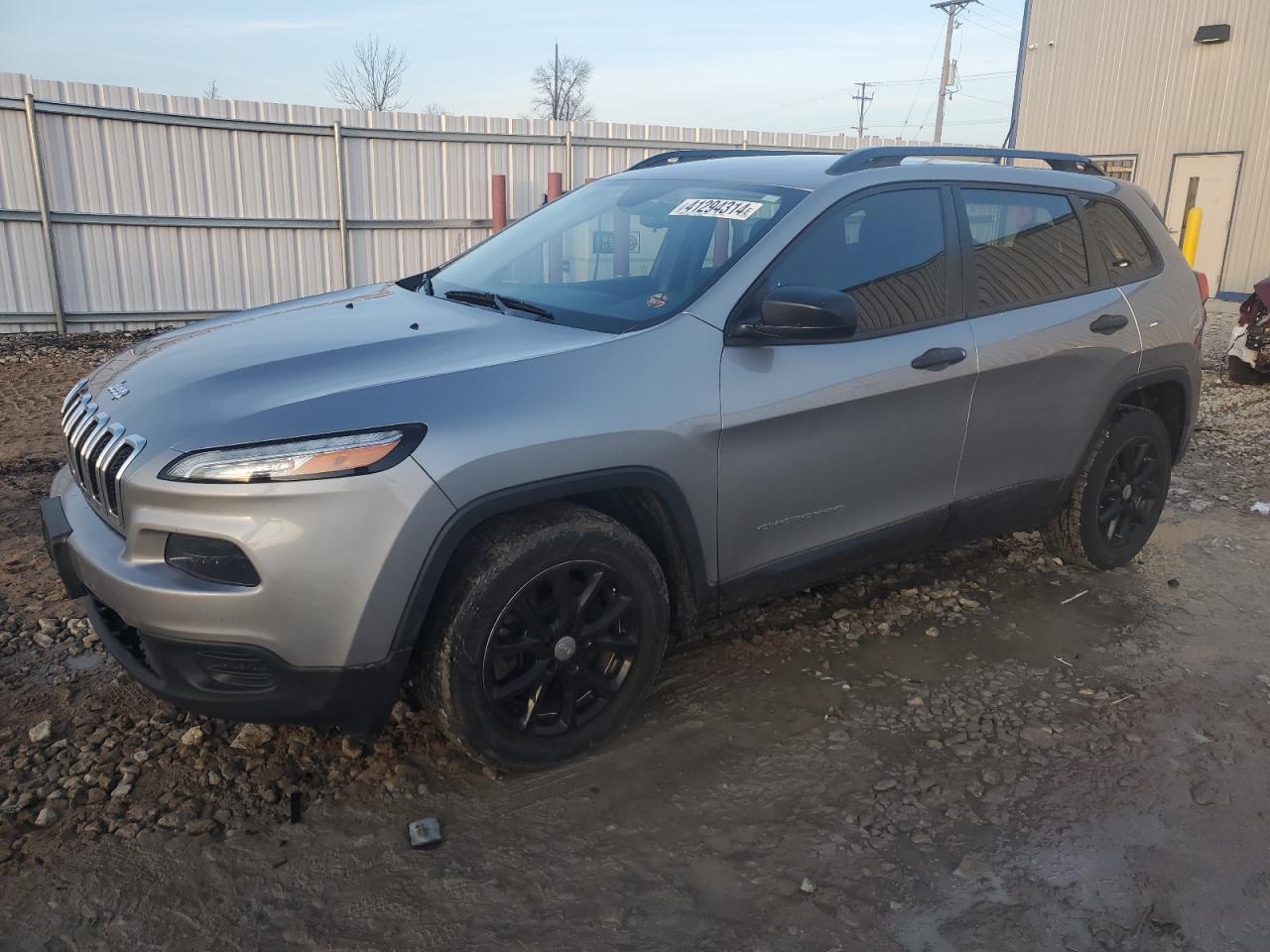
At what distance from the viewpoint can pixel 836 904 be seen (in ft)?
7.86

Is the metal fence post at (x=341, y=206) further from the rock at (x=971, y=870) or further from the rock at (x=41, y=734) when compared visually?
the rock at (x=971, y=870)

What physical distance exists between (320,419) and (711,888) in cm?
154

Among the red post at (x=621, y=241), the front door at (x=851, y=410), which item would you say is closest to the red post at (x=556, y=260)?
the red post at (x=621, y=241)

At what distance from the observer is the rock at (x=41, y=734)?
295 centimetres

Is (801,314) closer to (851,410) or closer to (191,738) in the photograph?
(851,410)

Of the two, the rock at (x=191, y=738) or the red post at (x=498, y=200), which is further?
the red post at (x=498, y=200)

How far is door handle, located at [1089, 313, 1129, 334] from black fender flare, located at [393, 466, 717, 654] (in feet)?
7.04

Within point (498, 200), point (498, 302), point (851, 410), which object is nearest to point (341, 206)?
point (498, 200)

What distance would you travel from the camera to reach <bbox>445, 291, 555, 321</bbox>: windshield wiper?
3133 millimetres

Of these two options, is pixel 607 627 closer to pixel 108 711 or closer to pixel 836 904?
pixel 836 904

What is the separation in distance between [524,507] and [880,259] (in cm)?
161

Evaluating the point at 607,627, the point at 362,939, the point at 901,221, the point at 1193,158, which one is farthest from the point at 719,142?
the point at 362,939

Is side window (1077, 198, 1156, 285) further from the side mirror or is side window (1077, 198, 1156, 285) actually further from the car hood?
the car hood

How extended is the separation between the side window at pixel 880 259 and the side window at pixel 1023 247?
0.71 feet
